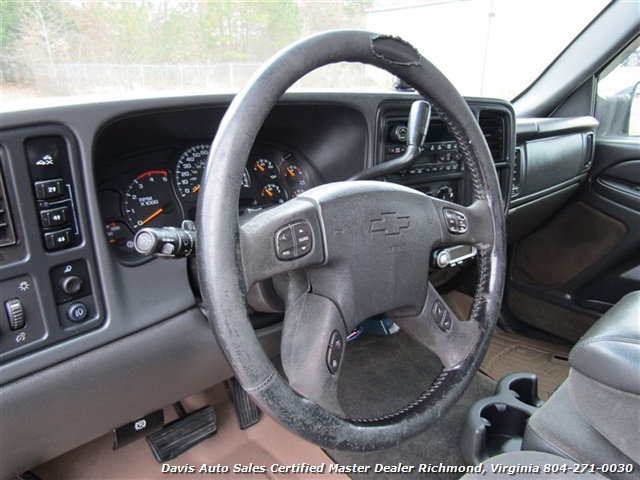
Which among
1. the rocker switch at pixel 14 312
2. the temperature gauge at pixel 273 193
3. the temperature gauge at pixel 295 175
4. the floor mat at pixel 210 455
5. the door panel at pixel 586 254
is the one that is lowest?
the floor mat at pixel 210 455

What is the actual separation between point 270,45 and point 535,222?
4.78 feet

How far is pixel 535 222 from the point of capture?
2090 mm

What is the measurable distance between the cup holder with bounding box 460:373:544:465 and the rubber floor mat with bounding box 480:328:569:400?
0.33 m

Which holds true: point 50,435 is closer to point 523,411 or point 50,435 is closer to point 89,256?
point 89,256

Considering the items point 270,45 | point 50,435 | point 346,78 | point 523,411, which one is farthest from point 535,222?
point 50,435

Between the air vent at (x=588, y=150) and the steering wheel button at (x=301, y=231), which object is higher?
the steering wheel button at (x=301, y=231)

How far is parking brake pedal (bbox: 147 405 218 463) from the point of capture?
1334 mm

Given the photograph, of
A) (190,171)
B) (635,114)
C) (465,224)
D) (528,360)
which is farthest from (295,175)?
(635,114)

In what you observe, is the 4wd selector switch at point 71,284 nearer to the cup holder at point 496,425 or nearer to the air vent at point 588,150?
the cup holder at point 496,425

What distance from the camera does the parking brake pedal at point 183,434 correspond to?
133 centimetres

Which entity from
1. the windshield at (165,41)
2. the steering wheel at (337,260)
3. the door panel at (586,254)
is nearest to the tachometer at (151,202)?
the windshield at (165,41)

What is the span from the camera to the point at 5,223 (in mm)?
737

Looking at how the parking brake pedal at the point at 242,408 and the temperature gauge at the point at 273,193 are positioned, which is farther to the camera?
the parking brake pedal at the point at 242,408

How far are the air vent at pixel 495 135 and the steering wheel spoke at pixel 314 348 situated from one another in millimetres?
1120
